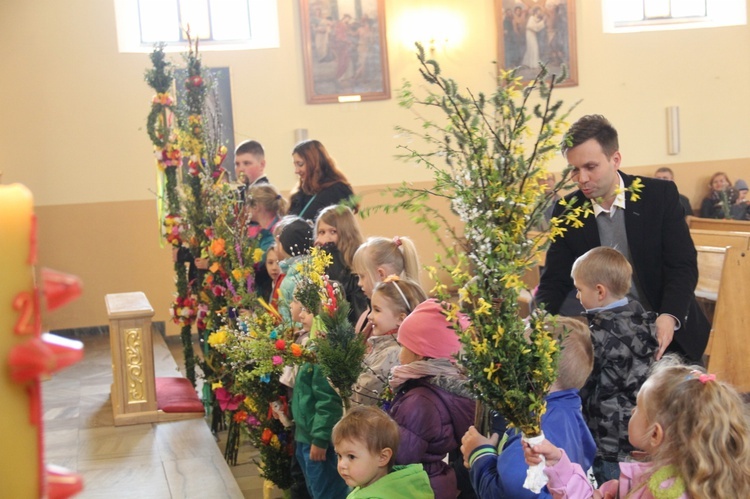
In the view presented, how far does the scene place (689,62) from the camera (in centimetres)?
1318

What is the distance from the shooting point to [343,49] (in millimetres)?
12094

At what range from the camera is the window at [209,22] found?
1184 cm

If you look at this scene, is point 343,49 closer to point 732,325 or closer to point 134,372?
point 732,325

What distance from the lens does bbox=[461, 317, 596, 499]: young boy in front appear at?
256cm

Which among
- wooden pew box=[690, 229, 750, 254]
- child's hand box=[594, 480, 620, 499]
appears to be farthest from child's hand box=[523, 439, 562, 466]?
wooden pew box=[690, 229, 750, 254]

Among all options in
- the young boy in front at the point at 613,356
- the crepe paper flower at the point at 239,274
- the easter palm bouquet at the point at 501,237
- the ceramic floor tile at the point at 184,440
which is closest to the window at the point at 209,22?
the crepe paper flower at the point at 239,274

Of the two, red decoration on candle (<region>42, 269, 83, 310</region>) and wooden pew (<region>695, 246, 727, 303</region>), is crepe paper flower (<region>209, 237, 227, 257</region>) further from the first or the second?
red decoration on candle (<region>42, 269, 83, 310</region>)

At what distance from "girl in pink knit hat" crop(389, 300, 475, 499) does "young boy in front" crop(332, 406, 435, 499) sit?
172mm

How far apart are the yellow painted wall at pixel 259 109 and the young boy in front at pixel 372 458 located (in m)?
8.53

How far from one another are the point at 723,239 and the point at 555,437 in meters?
5.06

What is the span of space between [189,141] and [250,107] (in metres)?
6.12

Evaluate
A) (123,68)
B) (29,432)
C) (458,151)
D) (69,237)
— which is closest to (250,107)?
(123,68)

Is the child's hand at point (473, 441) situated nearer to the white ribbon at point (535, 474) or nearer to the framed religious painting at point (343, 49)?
the white ribbon at point (535, 474)

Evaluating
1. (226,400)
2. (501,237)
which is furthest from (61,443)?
(501,237)
